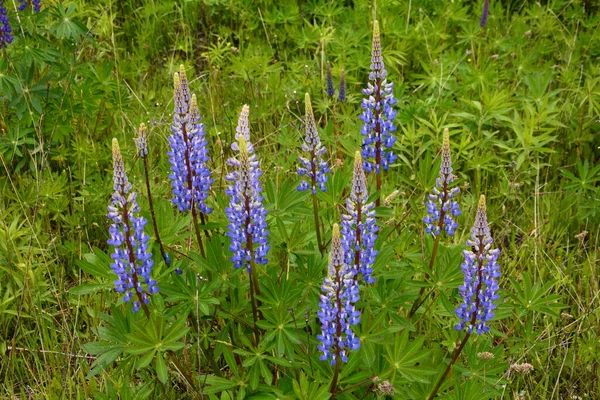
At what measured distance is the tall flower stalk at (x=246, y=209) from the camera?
2.35 m

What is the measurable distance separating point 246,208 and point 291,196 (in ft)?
1.64

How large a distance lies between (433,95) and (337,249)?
2.77 meters

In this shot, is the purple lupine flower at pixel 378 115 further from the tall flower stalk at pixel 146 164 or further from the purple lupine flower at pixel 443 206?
the tall flower stalk at pixel 146 164

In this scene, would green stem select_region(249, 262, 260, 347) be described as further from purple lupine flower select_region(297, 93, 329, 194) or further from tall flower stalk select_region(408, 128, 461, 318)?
tall flower stalk select_region(408, 128, 461, 318)

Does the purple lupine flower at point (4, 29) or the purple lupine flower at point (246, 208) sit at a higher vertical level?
the purple lupine flower at point (4, 29)

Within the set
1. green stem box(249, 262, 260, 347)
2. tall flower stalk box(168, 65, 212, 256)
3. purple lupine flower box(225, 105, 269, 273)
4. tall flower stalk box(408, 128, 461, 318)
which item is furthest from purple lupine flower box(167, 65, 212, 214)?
tall flower stalk box(408, 128, 461, 318)

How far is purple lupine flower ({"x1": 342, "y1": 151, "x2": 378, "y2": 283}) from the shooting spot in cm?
242

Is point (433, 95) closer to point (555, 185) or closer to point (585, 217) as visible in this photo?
point (555, 185)

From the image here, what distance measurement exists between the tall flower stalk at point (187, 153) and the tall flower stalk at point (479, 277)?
929mm

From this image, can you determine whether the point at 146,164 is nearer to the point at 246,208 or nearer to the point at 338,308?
the point at 246,208

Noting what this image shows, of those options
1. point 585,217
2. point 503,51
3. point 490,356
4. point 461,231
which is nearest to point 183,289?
point 490,356

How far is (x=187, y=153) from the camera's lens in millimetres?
2547

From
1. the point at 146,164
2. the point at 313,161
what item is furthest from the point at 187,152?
the point at 313,161

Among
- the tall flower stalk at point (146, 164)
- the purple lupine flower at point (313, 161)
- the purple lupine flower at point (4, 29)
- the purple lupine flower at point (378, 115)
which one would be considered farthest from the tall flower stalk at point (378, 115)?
the purple lupine flower at point (4, 29)
